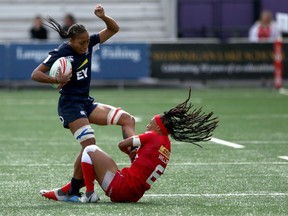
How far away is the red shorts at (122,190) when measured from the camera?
8.08 meters

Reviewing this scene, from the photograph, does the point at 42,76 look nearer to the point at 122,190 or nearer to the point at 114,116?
the point at 114,116

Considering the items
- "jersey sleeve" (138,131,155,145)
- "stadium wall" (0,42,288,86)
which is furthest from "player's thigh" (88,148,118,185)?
"stadium wall" (0,42,288,86)

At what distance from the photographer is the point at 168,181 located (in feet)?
31.6

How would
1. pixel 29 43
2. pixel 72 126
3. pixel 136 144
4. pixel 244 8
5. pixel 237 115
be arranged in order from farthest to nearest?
1. pixel 244 8
2. pixel 29 43
3. pixel 237 115
4. pixel 72 126
5. pixel 136 144

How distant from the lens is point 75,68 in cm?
920

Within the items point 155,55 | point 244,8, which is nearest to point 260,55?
point 155,55

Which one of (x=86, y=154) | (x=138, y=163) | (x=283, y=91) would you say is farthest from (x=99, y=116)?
(x=283, y=91)

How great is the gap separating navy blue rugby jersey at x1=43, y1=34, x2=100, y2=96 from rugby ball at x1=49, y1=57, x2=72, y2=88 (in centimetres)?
8

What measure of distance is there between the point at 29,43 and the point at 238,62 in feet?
17.1

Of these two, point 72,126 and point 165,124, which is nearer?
point 165,124

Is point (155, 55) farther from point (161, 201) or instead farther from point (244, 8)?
point (161, 201)

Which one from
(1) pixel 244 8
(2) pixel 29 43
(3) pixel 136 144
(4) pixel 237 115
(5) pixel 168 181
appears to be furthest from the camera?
(1) pixel 244 8

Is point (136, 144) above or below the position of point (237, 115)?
above

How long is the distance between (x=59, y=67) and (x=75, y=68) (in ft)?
0.84
